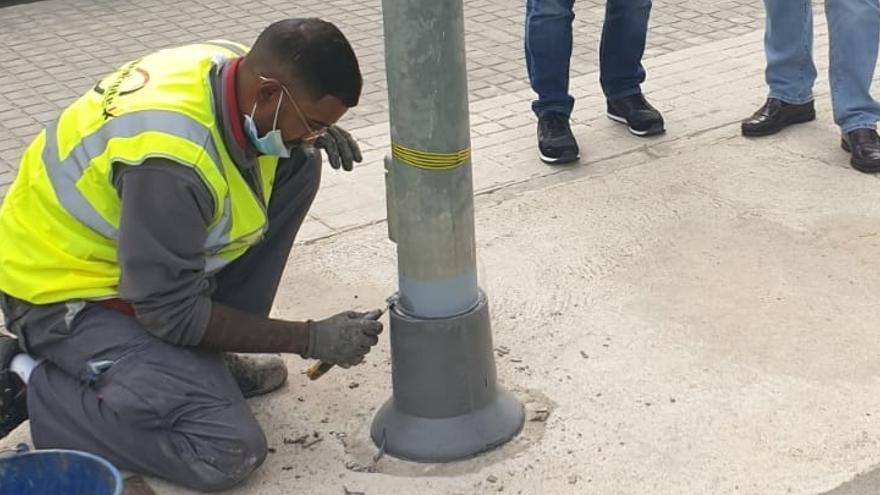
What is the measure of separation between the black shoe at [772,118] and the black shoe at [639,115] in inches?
13.3

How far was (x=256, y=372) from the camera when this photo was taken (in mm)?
3666

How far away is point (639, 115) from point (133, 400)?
2772 millimetres

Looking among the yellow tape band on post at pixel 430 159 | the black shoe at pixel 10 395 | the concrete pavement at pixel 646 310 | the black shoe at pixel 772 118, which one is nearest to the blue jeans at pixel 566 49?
the concrete pavement at pixel 646 310

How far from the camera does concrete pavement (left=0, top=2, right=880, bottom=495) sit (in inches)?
132

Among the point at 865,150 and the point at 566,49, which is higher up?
the point at 566,49

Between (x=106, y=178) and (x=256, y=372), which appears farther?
(x=256, y=372)

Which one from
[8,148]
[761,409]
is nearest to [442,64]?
[761,409]

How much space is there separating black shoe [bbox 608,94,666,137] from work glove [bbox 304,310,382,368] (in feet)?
7.80

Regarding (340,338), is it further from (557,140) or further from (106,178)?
(557,140)

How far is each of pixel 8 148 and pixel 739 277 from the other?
3067 mm

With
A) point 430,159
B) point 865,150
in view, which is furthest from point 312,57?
point 865,150

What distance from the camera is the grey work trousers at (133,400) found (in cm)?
323

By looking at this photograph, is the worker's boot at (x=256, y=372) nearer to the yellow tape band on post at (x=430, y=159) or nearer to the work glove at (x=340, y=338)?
the work glove at (x=340, y=338)

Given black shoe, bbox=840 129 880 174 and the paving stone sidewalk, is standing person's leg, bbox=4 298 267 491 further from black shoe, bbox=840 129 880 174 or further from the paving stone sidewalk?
black shoe, bbox=840 129 880 174
